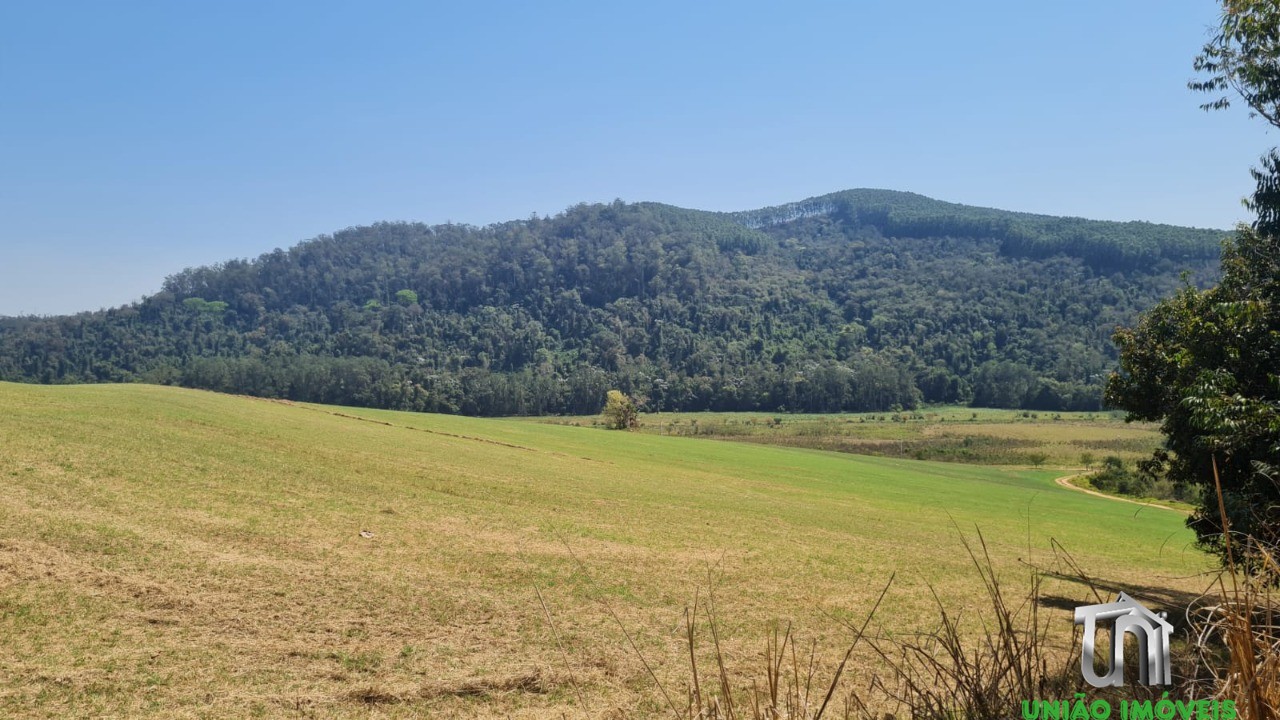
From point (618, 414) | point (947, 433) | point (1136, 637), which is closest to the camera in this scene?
point (1136, 637)

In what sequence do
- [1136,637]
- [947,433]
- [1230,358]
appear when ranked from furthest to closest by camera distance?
[947,433], [1230,358], [1136,637]

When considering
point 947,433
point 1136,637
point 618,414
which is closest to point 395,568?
point 1136,637

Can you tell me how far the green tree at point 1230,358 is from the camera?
43.6ft

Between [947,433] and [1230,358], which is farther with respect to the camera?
[947,433]

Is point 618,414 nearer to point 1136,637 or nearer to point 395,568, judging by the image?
point 395,568

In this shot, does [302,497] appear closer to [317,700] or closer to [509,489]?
[509,489]

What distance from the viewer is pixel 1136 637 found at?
9.78 ft

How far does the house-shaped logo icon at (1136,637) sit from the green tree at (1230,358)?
9922 millimetres

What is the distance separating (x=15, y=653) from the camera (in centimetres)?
989

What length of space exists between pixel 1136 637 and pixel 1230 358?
627 inches

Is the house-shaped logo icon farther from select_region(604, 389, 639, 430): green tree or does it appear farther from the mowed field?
select_region(604, 389, 639, 430): green tree

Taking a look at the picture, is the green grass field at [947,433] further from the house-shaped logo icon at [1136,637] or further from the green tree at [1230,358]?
the house-shaped logo icon at [1136,637]

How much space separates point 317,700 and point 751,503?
24.8 metres

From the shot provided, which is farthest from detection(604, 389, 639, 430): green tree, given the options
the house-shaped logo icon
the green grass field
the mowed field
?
the house-shaped logo icon
